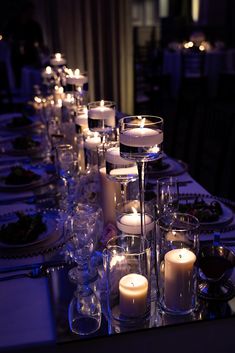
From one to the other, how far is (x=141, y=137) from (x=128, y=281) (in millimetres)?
325

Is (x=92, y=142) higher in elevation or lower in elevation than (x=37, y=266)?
higher

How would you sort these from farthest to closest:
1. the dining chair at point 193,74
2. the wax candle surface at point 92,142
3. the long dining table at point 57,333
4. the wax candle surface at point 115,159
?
the dining chair at point 193,74 < the wax candle surface at point 92,142 < the wax candle surface at point 115,159 < the long dining table at point 57,333

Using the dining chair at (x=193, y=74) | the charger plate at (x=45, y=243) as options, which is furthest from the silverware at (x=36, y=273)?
the dining chair at (x=193, y=74)

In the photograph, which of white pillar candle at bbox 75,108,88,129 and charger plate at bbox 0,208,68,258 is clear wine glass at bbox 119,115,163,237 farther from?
white pillar candle at bbox 75,108,88,129

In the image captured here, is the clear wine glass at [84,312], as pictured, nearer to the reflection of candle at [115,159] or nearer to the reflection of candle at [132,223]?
the reflection of candle at [132,223]

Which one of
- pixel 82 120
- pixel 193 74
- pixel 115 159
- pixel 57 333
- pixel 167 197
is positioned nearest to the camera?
pixel 57 333

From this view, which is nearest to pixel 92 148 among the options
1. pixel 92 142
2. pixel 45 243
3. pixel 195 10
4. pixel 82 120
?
pixel 92 142

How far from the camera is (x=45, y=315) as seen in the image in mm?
927

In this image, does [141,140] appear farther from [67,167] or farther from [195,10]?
[195,10]

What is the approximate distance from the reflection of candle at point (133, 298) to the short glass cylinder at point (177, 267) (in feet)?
0.19

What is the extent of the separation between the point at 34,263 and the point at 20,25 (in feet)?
21.3

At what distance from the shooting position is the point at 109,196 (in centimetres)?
127

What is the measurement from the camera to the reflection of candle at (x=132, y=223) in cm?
104

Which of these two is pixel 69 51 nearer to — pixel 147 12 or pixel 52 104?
pixel 52 104
